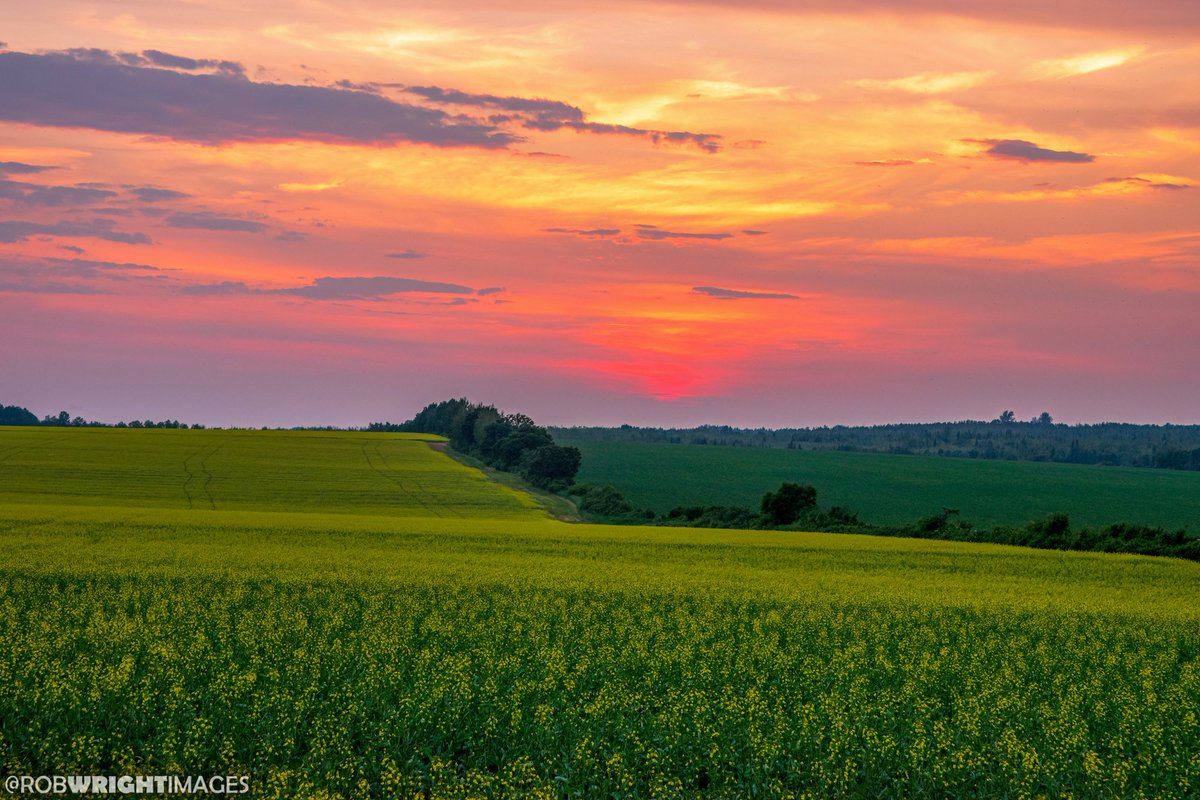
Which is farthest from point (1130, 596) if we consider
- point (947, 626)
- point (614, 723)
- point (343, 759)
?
point (343, 759)

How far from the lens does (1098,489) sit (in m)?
131

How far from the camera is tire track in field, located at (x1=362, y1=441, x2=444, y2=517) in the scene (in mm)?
67562

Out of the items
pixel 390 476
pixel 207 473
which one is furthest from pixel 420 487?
pixel 207 473

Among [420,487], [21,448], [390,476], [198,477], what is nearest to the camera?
[198,477]

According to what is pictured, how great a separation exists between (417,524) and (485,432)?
78834 mm

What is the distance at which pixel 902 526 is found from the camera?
7088 centimetres

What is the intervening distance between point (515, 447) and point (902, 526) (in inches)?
2213

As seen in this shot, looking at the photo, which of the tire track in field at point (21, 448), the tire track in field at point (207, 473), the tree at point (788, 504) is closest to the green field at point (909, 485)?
the tree at point (788, 504)

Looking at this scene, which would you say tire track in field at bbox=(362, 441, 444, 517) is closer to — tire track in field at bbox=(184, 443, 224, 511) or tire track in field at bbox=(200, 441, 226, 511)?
tire track in field at bbox=(200, 441, 226, 511)

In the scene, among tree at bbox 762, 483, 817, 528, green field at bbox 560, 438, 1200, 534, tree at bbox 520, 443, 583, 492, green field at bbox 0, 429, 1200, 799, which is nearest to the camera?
green field at bbox 0, 429, 1200, 799

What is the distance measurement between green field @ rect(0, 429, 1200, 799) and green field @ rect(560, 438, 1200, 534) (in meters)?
62.8

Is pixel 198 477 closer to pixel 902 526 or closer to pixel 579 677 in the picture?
pixel 902 526

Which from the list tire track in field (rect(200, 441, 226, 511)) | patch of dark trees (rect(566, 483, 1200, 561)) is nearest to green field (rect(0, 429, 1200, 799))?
patch of dark trees (rect(566, 483, 1200, 561))

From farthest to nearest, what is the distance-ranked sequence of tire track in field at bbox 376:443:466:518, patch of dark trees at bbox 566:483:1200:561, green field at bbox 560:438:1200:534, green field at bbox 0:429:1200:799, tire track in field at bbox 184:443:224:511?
green field at bbox 560:438:1200:534 → tire track in field at bbox 376:443:466:518 → tire track in field at bbox 184:443:224:511 → patch of dark trees at bbox 566:483:1200:561 → green field at bbox 0:429:1200:799
